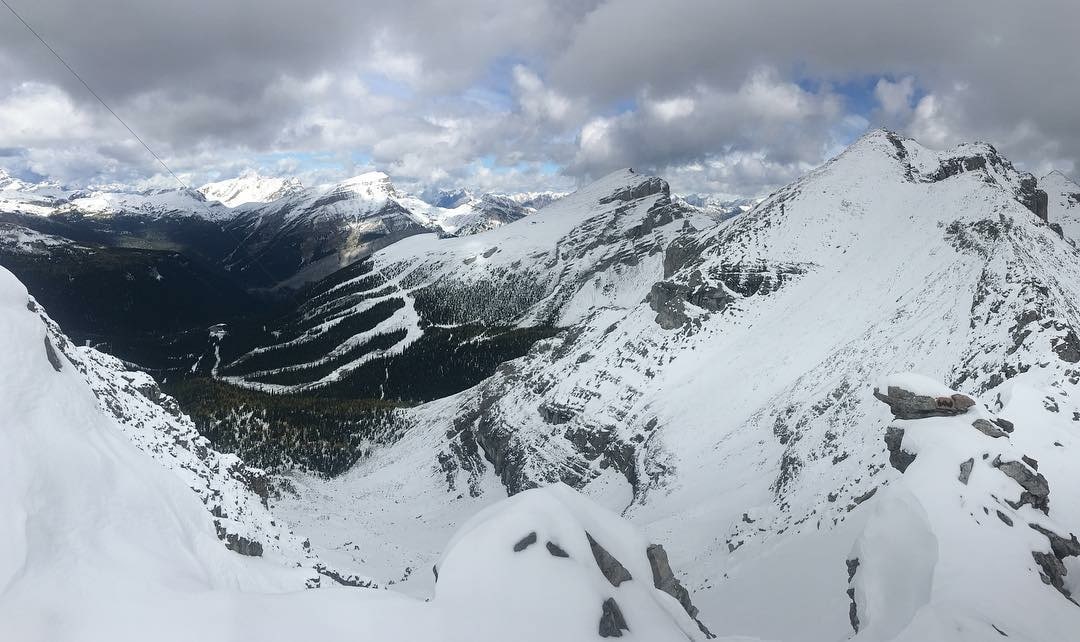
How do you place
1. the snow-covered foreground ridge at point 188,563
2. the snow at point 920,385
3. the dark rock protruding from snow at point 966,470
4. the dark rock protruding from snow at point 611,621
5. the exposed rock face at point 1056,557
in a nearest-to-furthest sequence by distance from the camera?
the snow-covered foreground ridge at point 188,563
the dark rock protruding from snow at point 611,621
the exposed rock face at point 1056,557
the dark rock protruding from snow at point 966,470
the snow at point 920,385

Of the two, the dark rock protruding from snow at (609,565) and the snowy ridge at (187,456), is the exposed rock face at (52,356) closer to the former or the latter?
the snowy ridge at (187,456)

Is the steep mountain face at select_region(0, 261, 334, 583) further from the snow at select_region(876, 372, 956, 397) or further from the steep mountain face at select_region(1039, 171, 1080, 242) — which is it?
the steep mountain face at select_region(1039, 171, 1080, 242)

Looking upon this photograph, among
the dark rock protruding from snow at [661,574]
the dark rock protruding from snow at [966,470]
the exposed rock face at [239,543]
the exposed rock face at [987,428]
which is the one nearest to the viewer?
the dark rock protruding from snow at [661,574]

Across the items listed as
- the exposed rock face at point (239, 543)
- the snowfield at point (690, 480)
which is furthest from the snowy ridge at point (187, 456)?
the snowfield at point (690, 480)

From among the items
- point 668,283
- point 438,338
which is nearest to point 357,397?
point 438,338

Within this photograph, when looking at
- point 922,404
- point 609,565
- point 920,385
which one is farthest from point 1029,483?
point 609,565

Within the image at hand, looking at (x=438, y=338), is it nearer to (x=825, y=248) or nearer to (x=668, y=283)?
(x=668, y=283)
